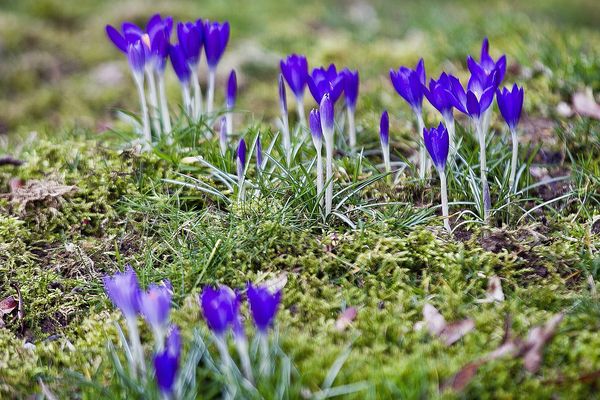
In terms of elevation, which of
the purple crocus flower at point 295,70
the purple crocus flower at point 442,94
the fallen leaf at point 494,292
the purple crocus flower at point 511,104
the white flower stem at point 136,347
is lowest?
the fallen leaf at point 494,292

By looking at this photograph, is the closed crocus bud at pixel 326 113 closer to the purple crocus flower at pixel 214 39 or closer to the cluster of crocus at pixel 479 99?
the cluster of crocus at pixel 479 99

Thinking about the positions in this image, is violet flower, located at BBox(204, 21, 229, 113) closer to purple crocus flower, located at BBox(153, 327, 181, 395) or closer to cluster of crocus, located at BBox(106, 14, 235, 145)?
cluster of crocus, located at BBox(106, 14, 235, 145)

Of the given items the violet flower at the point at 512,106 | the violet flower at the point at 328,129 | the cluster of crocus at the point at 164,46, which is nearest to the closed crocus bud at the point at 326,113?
the violet flower at the point at 328,129

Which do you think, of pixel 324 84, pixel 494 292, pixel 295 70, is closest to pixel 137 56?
pixel 295 70

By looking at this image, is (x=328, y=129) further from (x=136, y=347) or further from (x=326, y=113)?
(x=136, y=347)

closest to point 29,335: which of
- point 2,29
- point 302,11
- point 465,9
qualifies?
point 2,29

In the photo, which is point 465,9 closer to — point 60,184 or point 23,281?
point 60,184
